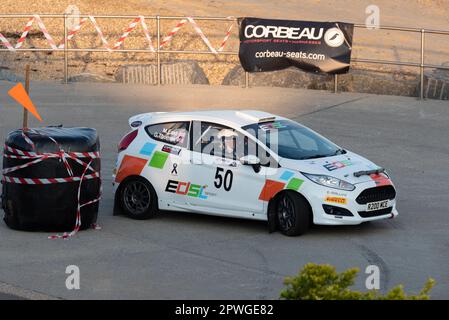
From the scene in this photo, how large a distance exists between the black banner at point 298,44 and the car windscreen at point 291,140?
8.71m

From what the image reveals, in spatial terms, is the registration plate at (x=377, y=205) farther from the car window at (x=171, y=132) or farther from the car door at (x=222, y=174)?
the car window at (x=171, y=132)

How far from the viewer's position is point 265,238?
13859mm

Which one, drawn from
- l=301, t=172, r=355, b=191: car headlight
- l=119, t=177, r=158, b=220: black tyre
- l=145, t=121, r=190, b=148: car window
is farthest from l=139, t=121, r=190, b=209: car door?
l=301, t=172, r=355, b=191: car headlight

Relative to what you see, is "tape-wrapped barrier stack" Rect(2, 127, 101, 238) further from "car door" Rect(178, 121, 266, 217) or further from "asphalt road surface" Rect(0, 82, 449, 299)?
"car door" Rect(178, 121, 266, 217)

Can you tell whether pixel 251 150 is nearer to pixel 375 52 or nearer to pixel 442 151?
pixel 442 151

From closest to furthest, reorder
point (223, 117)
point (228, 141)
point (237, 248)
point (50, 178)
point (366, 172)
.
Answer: point (237, 248) < point (50, 178) < point (366, 172) < point (228, 141) < point (223, 117)

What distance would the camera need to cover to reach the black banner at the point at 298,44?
76.9ft

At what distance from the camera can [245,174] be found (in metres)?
14.2

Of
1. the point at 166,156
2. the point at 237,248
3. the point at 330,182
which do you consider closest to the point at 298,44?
the point at 166,156

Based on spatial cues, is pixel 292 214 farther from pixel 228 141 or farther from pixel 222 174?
pixel 228 141

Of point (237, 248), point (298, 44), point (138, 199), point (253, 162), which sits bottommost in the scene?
point (237, 248)

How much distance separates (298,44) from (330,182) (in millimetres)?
10271

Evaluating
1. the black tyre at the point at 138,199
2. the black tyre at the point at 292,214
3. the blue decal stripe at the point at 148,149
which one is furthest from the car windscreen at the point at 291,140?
the black tyre at the point at 138,199

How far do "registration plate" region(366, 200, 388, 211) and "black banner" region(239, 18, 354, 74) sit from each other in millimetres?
9775
